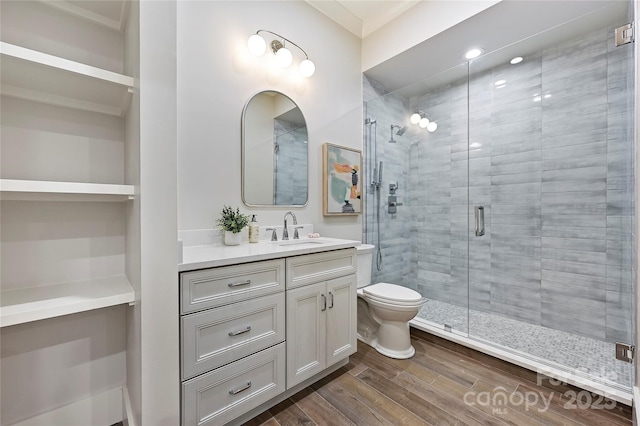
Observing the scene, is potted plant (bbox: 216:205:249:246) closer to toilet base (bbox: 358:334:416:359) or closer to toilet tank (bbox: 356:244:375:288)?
toilet tank (bbox: 356:244:375:288)

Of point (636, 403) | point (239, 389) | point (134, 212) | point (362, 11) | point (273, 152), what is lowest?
point (636, 403)

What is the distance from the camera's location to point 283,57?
6.44 ft

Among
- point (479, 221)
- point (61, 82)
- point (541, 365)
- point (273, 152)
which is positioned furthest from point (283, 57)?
point (541, 365)

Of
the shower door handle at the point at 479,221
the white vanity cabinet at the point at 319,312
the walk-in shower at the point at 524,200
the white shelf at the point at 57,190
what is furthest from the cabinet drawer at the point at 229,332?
the shower door handle at the point at 479,221

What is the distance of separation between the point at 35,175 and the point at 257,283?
1.05 metres

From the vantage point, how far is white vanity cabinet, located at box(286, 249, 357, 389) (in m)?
1.50

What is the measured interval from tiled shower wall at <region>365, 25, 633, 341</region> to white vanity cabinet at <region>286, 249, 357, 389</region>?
49.4 inches

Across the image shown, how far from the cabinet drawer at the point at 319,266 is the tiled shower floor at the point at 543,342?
3.88ft

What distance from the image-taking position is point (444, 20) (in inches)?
82.8

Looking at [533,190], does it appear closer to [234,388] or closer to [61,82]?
[234,388]

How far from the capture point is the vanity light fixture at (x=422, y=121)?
2898 mm

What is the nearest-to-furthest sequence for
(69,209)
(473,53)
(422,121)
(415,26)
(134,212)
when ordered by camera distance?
(134,212) < (69,209) < (415,26) < (473,53) < (422,121)

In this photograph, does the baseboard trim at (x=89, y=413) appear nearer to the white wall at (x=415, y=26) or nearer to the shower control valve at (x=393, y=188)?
the shower control valve at (x=393, y=188)

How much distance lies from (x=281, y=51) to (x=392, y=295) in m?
1.98
